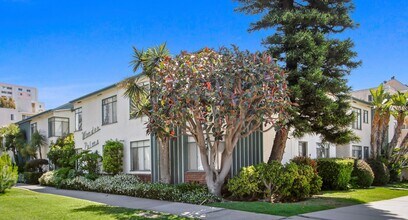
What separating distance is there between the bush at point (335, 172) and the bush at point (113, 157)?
10393mm

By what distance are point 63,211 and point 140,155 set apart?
8.82m

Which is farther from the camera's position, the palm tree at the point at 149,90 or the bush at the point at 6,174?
the bush at the point at 6,174

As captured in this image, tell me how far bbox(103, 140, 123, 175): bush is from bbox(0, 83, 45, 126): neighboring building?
38.8 meters

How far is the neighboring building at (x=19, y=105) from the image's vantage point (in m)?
56.7

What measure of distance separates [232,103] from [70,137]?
758 inches

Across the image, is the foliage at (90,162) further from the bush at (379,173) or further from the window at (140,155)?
the bush at (379,173)

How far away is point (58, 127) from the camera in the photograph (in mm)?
32438

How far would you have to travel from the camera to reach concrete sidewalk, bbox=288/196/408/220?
11.3 meters

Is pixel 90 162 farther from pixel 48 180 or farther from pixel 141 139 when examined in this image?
pixel 141 139

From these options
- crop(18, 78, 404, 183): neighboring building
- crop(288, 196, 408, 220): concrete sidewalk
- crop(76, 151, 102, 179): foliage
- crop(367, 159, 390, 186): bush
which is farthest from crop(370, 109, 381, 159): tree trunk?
crop(76, 151, 102, 179): foliage

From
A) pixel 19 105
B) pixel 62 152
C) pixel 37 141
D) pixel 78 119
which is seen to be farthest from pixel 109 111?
pixel 19 105

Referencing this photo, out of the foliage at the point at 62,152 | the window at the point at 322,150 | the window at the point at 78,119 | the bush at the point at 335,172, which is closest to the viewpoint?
the bush at the point at 335,172

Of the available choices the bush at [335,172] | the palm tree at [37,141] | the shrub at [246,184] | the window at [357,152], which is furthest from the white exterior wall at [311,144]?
the palm tree at [37,141]

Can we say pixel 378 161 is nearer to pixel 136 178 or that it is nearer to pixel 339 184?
pixel 339 184
